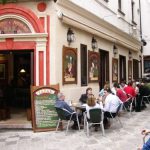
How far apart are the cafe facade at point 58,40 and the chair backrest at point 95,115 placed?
6.61 feet

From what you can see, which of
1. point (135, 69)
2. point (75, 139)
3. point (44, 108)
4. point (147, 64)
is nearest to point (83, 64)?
point (44, 108)

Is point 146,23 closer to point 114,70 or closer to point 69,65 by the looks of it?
point 114,70

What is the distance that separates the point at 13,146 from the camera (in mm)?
9180

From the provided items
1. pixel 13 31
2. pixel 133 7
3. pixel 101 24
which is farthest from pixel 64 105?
pixel 133 7

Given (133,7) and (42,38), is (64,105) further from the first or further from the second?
(133,7)

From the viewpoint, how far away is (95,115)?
1020cm

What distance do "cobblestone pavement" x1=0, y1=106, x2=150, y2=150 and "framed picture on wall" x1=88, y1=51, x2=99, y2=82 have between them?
3387mm

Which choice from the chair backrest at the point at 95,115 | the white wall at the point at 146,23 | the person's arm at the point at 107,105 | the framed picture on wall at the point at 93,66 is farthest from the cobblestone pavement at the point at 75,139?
the white wall at the point at 146,23

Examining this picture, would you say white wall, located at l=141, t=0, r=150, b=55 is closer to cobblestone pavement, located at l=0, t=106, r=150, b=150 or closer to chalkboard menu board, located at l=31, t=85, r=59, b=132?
cobblestone pavement, located at l=0, t=106, r=150, b=150

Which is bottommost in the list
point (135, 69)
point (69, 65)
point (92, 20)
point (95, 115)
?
point (95, 115)

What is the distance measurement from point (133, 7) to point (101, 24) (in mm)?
8779

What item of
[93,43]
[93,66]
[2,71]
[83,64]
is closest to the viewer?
[83,64]

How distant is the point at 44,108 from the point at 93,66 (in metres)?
4.54

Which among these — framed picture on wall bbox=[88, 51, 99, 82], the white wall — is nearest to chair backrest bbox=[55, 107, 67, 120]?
framed picture on wall bbox=[88, 51, 99, 82]
